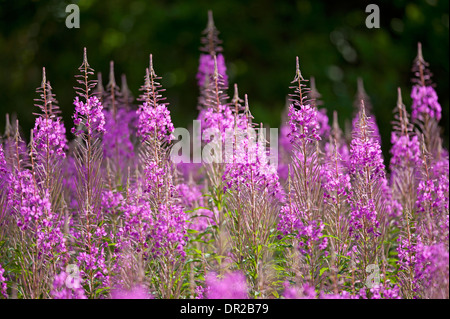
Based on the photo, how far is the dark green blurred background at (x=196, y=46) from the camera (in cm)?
1417

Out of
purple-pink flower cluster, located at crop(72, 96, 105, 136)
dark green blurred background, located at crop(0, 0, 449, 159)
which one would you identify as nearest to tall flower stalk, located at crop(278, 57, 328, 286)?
purple-pink flower cluster, located at crop(72, 96, 105, 136)

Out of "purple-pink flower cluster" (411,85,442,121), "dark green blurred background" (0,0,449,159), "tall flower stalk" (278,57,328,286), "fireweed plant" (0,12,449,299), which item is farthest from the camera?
"dark green blurred background" (0,0,449,159)

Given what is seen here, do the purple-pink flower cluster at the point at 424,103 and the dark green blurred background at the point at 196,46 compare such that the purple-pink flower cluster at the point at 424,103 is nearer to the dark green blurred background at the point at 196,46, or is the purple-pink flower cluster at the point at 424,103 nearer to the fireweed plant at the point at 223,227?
the fireweed plant at the point at 223,227

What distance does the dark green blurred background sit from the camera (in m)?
14.2

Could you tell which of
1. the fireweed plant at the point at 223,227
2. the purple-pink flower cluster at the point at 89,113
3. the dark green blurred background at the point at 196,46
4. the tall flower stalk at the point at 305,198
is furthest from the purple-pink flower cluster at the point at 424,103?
the dark green blurred background at the point at 196,46

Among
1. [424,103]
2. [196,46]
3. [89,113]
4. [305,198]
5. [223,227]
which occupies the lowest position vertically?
[223,227]

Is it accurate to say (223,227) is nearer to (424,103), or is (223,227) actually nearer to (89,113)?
(89,113)

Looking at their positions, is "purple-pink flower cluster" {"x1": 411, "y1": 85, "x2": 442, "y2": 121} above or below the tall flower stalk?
above

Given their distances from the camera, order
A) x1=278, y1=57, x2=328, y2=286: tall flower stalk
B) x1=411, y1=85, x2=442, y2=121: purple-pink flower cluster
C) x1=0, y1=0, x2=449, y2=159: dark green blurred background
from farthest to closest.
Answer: x1=0, y1=0, x2=449, y2=159: dark green blurred background, x1=411, y1=85, x2=442, y2=121: purple-pink flower cluster, x1=278, y1=57, x2=328, y2=286: tall flower stalk

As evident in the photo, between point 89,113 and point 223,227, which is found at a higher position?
point 89,113

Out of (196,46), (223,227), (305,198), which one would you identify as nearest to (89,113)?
(223,227)

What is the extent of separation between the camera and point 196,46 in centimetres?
1527

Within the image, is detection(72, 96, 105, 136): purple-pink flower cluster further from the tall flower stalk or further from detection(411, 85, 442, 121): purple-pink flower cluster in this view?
detection(411, 85, 442, 121): purple-pink flower cluster

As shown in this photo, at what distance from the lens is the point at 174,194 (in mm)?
5246
